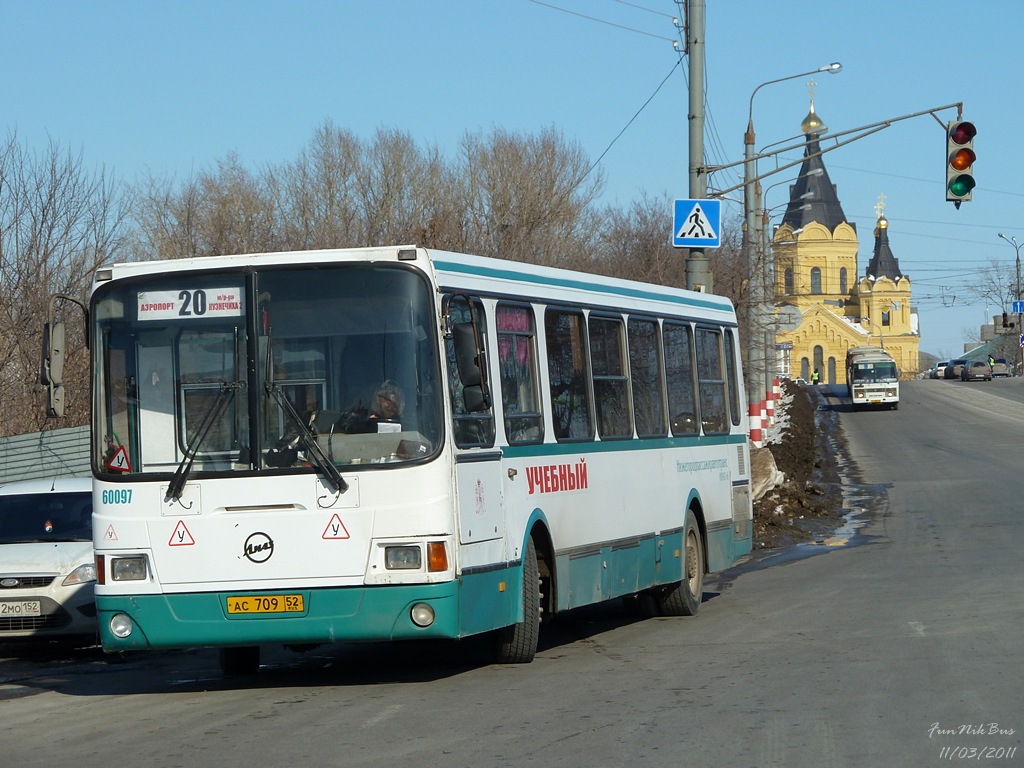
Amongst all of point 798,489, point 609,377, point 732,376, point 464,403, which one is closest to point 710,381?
point 732,376

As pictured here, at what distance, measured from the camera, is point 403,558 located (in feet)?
27.9

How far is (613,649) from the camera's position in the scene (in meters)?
10.7

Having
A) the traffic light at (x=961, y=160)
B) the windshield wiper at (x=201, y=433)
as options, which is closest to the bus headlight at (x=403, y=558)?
the windshield wiper at (x=201, y=433)

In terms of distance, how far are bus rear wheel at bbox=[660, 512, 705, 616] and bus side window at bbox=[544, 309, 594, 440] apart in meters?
2.43

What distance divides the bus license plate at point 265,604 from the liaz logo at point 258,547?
234 millimetres

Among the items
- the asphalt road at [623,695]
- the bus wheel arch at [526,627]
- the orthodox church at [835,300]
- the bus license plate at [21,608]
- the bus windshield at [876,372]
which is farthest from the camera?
the orthodox church at [835,300]

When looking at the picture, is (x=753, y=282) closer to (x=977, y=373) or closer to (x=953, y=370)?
(x=977, y=373)

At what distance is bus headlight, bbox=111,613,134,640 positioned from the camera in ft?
28.9

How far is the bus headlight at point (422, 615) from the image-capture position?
8.44 meters

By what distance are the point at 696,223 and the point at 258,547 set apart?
478 inches

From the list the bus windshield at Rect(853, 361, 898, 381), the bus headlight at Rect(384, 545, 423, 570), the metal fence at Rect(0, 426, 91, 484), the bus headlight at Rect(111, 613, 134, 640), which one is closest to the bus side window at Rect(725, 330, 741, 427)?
the bus headlight at Rect(384, 545, 423, 570)

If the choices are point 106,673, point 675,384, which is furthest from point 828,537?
point 106,673

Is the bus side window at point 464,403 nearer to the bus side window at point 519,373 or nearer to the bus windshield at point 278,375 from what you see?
the bus windshield at point 278,375

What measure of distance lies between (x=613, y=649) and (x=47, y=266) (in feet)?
64.3
